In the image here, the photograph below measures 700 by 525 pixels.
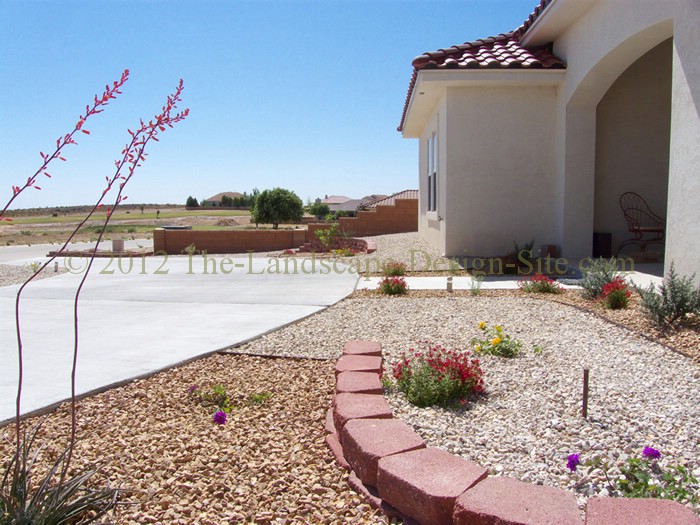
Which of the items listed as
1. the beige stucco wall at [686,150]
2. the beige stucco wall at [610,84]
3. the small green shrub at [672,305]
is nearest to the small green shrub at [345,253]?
the beige stucco wall at [610,84]

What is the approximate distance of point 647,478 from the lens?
7.59 feet

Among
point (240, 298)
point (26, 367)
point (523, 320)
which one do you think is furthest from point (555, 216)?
point (26, 367)

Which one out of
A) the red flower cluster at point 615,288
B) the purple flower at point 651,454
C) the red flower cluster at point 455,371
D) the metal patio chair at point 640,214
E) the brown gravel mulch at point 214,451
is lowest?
the brown gravel mulch at point 214,451

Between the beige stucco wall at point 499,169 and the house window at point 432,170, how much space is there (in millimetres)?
1750

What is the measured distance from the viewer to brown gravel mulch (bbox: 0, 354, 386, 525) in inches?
97.7

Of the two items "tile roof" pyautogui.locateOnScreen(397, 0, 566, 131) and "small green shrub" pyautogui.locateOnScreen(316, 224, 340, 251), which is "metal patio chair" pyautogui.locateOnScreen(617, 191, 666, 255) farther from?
"small green shrub" pyautogui.locateOnScreen(316, 224, 340, 251)

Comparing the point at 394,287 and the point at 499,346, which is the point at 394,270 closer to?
the point at 394,287

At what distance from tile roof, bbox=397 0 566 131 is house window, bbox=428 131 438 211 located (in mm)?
1602

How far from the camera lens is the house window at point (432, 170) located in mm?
12820

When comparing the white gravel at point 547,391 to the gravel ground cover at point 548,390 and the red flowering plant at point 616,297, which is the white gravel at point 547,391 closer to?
the gravel ground cover at point 548,390

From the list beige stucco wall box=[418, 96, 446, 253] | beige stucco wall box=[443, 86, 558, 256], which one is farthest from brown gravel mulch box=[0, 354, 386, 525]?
beige stucco wall box=[418, 96, 446, 253]

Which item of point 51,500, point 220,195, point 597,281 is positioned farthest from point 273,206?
point 220,195

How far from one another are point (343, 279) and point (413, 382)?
6.14 metres

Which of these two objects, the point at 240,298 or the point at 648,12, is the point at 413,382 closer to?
the point at 240,298
